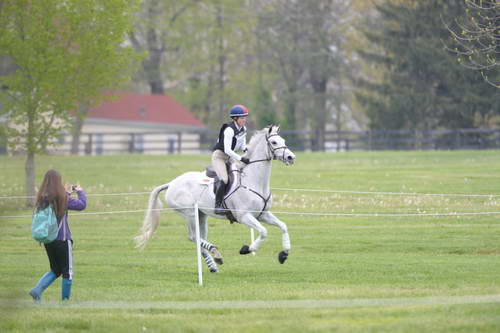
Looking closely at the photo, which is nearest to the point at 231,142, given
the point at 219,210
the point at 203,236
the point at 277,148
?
the point at 277,148

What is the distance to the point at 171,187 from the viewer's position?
54.2 feet

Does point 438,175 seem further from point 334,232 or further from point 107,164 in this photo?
point 107,164

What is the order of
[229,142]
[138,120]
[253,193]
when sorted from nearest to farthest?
[253,193]
[229,142]
[138,120]

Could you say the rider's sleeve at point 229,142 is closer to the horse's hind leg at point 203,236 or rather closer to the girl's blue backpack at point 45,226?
the horse's hind leg at point 203,236

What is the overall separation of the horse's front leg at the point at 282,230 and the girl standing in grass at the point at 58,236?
360cm

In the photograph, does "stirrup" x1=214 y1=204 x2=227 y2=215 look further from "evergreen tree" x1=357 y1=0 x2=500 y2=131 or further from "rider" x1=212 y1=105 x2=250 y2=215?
"evergreen tree" x1=357 y1=0 x2=500 y2=131

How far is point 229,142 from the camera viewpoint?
1511 cm

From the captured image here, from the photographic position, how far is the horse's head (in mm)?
14492

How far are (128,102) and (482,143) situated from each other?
35022mm

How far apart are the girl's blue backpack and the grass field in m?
0.62

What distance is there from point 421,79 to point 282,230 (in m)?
48.2

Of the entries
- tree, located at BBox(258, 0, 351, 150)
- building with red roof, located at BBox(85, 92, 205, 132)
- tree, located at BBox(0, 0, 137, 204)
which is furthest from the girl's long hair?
building with red roof, located at BBox(85, 92, 205, 132)

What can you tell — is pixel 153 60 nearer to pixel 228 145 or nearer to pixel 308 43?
pixel 308 43

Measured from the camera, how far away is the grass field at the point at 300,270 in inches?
408
